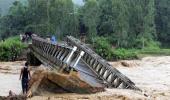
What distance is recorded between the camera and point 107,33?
252ft

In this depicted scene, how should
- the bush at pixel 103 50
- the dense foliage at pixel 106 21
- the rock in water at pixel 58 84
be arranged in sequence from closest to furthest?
the rock in water at pixel 58 84
the bush at pixel 103 50
the dense foliage at pixel 106 21

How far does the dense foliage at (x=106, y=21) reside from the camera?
7188 cm

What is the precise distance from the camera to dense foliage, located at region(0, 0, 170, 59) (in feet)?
236

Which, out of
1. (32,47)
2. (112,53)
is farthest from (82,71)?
(112,53)

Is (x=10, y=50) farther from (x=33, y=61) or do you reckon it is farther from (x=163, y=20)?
(x=163, y=20)

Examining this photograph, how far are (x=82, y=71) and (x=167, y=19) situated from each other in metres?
63.6

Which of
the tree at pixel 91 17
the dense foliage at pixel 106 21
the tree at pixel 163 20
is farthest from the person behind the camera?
the tree at pixel 163 20

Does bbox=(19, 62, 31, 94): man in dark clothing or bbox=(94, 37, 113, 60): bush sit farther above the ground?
bbox=(19, 62, 31, 94): man in dark clothing

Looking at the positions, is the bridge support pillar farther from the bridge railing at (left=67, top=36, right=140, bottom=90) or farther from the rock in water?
the rock in water

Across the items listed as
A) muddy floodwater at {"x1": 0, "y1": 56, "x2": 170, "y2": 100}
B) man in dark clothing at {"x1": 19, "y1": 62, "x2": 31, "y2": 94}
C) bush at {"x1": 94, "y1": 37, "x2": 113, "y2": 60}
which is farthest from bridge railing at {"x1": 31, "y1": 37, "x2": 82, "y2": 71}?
bush at {"x1": 94, "y1": 37, "x2": 113, "y2": 60}

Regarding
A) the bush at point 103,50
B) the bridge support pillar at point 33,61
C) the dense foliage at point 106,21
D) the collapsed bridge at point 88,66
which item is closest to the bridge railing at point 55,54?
the collapsed bridge at point 88,66

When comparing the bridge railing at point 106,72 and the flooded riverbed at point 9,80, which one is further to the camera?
the flooded riverbed at point 9,80

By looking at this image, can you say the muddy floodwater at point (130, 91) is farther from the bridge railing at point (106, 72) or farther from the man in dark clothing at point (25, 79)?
the man in dark clothing at point (25, 79)

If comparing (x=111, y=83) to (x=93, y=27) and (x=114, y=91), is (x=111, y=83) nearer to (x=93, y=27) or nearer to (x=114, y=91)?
(x=114, y=91)
